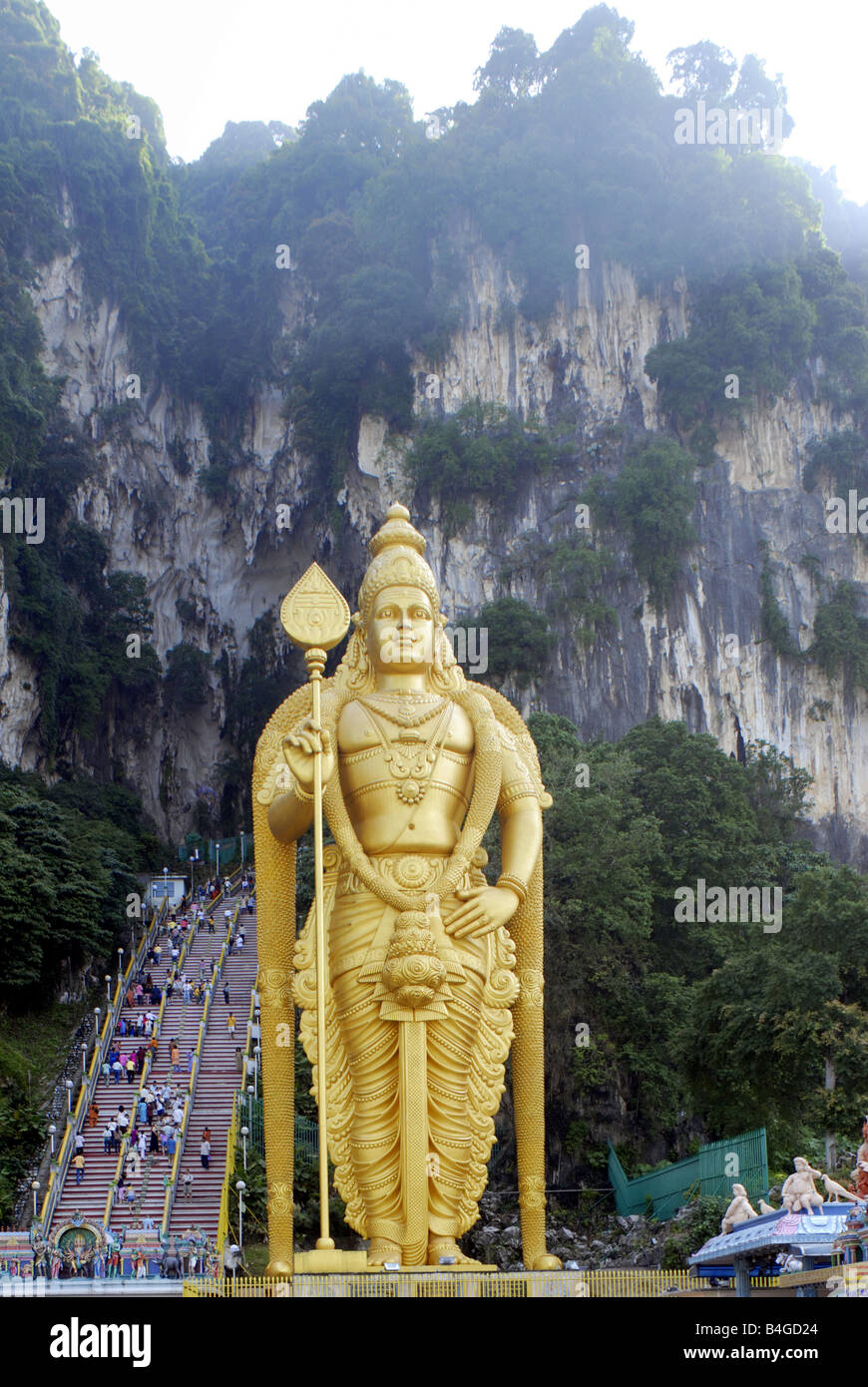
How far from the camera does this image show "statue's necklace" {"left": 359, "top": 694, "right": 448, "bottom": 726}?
30.7 feet

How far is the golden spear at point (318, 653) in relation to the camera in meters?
8.21

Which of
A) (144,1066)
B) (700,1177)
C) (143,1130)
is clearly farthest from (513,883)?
(144,1066)

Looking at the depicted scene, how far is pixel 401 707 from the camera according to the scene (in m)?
9.43

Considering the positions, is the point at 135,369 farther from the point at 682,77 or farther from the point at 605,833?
the point at 605,833

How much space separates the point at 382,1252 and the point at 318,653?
327cm

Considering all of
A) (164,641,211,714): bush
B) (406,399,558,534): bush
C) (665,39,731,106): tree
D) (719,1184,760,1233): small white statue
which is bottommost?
(719,1184,760,1233): small white statue

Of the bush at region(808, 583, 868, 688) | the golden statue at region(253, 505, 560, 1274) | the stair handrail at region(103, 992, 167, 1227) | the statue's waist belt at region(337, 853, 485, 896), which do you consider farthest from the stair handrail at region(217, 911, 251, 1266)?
the bush at region(808, 583, 868, 688)

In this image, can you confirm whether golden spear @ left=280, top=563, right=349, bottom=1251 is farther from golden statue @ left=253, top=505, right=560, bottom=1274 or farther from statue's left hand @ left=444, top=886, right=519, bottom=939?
statue's left hand @ left=444, top=886, right=519, bottom=939

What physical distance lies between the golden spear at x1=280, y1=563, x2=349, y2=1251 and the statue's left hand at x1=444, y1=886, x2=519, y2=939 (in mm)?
757

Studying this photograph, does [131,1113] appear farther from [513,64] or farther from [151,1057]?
[513,64]

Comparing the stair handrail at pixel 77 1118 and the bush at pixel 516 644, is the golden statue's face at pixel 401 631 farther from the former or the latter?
the bush at pixel 516 644

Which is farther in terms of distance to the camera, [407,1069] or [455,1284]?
[407,1069]
